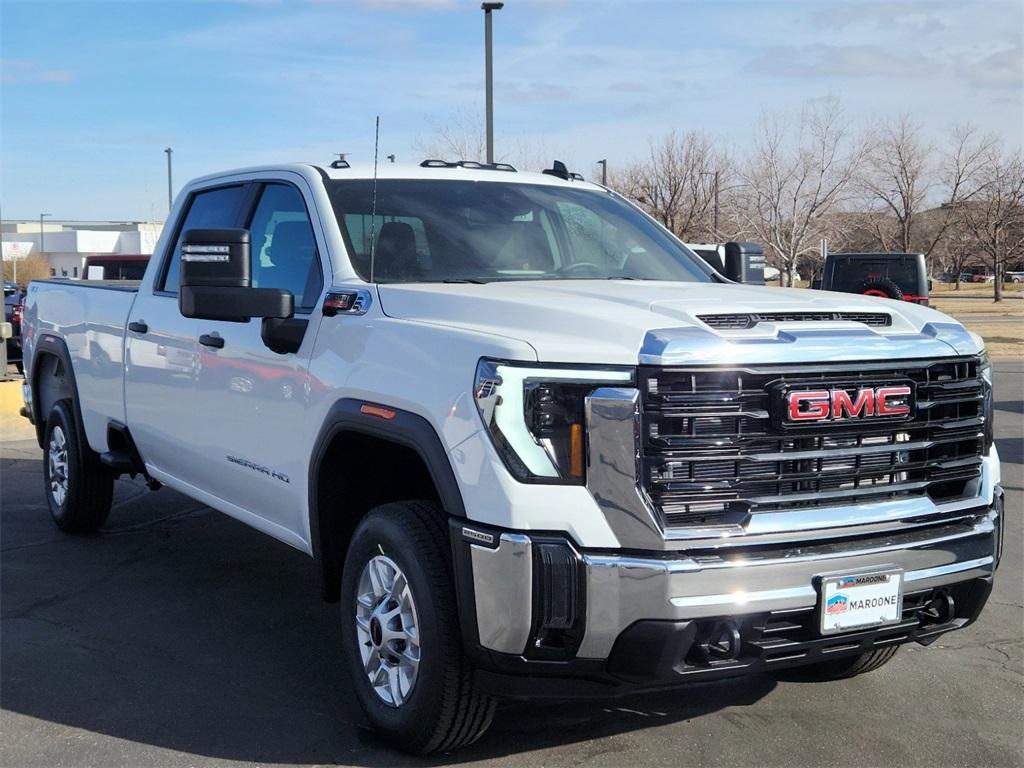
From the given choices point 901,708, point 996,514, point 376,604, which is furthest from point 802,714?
point 376,604

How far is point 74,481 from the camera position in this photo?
6.94 metres

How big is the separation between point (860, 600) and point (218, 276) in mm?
2463

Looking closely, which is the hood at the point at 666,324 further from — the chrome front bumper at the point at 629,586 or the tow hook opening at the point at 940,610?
the tow hook opening at the point at 940,610

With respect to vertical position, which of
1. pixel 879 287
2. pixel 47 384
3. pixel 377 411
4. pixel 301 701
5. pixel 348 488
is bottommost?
pixel 301 701

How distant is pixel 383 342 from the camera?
12.9ft

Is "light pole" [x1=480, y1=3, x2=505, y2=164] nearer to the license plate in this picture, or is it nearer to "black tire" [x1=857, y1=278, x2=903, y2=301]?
"black tire" [x1=857, y1=278, x2=903, y2=301]

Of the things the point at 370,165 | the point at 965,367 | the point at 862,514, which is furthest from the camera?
the point at 370,165

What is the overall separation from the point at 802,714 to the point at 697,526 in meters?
1.36

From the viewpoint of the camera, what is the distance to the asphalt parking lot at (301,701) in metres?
3.89

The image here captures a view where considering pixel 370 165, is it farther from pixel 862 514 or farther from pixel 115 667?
pixel 862 514

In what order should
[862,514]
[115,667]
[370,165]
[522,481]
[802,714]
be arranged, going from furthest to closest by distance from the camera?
[370,165], [115,667], [802,714], [862,514], [522,481]

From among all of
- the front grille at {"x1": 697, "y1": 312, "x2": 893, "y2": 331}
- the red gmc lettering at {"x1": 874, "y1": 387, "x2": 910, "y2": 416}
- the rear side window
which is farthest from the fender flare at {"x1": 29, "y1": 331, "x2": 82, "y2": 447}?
the red gmc lettering at {"x1": 874, "y1": 387, "x2": 910, "y2": 416}

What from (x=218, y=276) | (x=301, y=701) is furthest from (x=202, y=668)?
(x=218, y=276)

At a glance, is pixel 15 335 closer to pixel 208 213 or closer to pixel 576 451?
pixel 208 213
